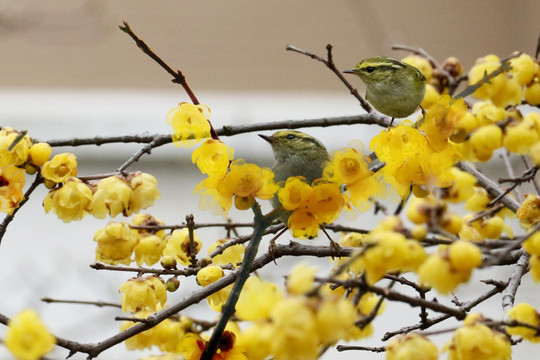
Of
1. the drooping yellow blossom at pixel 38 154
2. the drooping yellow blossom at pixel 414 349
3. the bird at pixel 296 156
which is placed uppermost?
the bird at pixel 296 156

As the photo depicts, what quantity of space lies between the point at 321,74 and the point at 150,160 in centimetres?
46

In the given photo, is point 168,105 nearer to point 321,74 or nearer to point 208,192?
point 321,74

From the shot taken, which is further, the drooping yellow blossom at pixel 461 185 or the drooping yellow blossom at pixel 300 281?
the drooping yellow blossom at pixel 461 185

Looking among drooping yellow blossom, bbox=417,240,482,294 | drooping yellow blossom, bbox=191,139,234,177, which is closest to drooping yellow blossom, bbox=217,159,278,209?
drooping yellow blossom, bbox=191,139,234,177

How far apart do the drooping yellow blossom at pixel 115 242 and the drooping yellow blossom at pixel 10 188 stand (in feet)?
0.25

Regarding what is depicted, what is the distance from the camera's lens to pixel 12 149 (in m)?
0.40

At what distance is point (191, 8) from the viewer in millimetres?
1561

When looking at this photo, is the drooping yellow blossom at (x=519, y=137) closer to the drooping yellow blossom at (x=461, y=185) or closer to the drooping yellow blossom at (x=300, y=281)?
the drooping yellow blossom at (x=461, y=185)

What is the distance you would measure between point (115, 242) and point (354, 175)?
0.20m

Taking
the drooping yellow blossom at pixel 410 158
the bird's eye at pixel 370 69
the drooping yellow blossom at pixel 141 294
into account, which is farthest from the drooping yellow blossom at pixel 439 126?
the drooping yellow blossom at pixel 141 294

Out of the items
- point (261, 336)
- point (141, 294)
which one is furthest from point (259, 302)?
point (141, 294)

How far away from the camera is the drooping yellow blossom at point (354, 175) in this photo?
340 millimetres

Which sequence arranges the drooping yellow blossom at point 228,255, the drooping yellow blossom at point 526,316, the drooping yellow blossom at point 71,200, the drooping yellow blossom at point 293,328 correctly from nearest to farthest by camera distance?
the drooping yellow blossom at point 293,328 → the drooping yellow blossom at point 526,316 → the drooping yellow blossom at point 71,200 → the drooping yellow blossom at point 228,255

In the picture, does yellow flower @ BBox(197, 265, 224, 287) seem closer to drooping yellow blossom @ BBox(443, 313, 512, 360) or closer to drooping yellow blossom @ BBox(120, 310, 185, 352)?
drooping yellow blossom @ BBox(120, 310, 185, 352)
